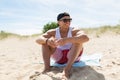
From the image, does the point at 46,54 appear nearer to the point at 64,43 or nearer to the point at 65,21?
the point at 64,43

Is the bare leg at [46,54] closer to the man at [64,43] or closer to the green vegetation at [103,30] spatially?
the man at [64,43]

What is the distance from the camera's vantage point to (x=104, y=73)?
5293mm

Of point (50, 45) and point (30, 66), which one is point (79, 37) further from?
point (30, 66)

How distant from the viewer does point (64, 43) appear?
5047mm

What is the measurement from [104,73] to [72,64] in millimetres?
534

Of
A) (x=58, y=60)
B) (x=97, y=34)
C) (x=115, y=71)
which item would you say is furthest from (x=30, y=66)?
(x=97, y=34)

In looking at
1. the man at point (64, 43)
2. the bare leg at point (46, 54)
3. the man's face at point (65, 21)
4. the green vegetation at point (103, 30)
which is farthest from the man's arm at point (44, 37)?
the green vegetation at point (103, 30)

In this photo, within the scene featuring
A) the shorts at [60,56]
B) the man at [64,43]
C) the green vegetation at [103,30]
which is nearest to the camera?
the man at [64,43]

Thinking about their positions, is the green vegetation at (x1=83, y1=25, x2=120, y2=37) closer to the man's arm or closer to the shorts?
the shorts

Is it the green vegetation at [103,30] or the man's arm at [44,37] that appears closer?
the man's arm at [44,37]

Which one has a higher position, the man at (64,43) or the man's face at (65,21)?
the man's face at (65,21)

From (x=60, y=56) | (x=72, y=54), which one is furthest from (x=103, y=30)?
(x=72, y=54)

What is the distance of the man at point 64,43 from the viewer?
16.6ft

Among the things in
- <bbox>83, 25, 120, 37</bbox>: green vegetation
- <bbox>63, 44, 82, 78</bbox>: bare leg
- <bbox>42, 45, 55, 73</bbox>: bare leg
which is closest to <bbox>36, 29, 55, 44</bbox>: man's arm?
<bbox>42, 45, 55, 73</bbox>: bare leg
